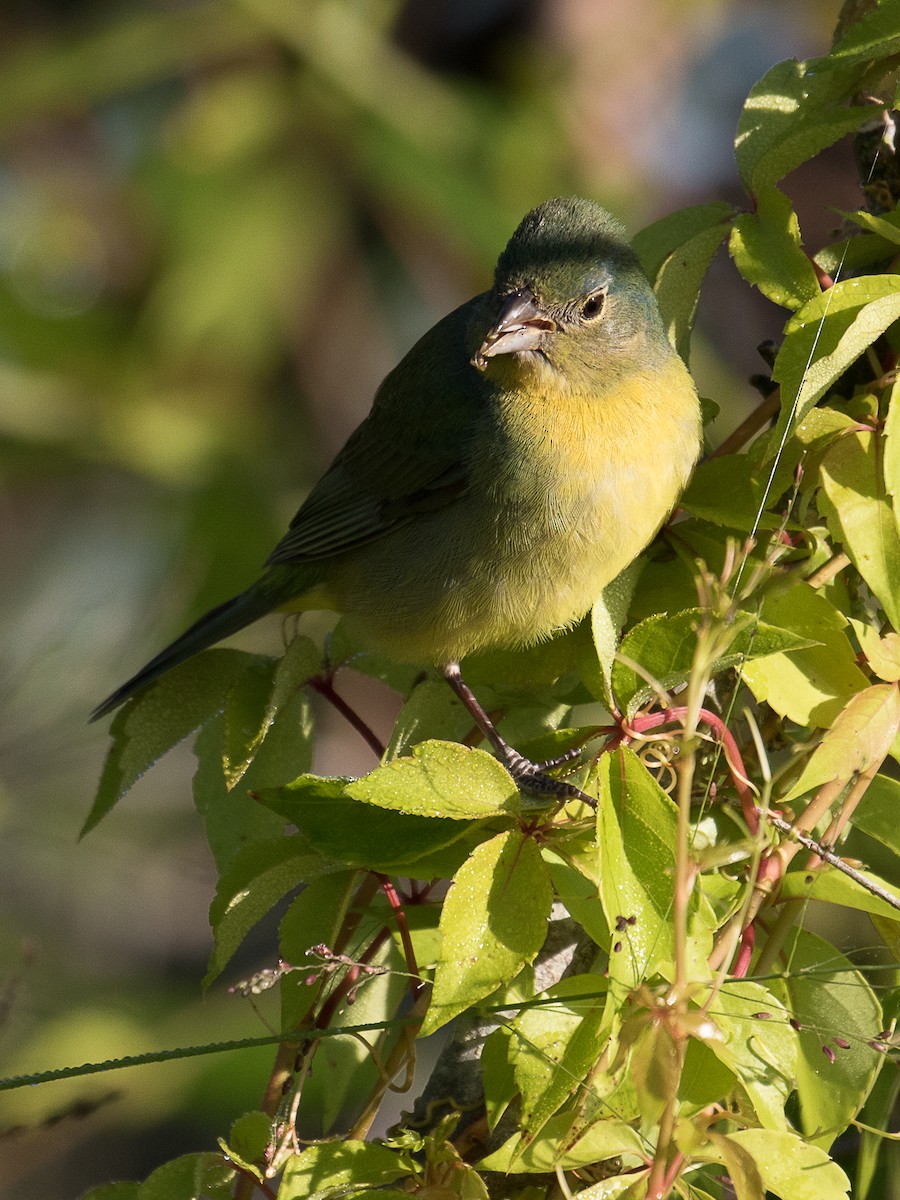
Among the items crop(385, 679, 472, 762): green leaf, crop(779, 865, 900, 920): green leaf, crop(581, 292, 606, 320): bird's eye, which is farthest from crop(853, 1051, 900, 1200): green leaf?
crop(581, 292, 606, 320): bird's eye

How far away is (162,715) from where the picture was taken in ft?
7.77

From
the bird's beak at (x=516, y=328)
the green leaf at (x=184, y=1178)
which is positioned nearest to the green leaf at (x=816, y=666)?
the green leaf at (x=184, y=1178)

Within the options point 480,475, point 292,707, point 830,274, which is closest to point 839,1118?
point 292,707

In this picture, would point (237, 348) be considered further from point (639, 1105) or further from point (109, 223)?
point (639, 1105)

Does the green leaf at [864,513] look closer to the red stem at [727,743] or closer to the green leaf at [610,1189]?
the red stem at [727,743]

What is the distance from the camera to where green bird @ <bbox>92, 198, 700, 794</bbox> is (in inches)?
116

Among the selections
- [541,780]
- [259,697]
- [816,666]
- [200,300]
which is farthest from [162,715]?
[200,300]

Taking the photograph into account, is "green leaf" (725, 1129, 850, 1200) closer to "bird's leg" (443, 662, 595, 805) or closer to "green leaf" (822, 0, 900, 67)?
"bird's leg" (443, 662, 595, 805)

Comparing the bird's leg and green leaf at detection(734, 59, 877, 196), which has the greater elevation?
green leaf at detection(734, 59, 877, 196)

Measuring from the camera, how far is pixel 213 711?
7.93ft

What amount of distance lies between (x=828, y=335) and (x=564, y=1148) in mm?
1114

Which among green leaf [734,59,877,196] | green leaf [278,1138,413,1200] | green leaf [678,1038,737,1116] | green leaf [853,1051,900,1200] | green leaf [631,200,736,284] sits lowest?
green leaf [853,1051,900,1200]

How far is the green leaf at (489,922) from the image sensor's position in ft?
5.29

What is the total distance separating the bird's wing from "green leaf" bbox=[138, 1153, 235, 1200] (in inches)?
73.6
